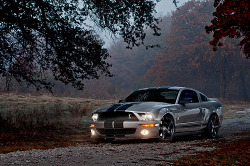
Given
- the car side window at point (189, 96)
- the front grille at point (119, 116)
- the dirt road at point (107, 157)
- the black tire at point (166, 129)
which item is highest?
the car side window at point (189, 96)

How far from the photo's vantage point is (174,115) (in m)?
10.9

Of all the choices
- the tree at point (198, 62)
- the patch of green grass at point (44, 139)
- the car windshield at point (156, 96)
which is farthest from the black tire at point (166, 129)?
the tree at point (198, 62)

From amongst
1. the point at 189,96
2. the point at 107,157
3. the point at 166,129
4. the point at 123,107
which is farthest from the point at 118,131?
the point at 189,96

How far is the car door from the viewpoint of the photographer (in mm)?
11212

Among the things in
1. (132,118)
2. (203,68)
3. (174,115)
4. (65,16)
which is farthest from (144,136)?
(203,68)

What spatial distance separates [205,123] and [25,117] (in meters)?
7.28

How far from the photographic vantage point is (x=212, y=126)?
12.6 meters

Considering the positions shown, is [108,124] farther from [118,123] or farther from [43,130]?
[43,130]

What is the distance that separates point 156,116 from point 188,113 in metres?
1.73

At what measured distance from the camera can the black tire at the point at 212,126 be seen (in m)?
12.4

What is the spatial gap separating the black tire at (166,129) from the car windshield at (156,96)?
0.77 meters

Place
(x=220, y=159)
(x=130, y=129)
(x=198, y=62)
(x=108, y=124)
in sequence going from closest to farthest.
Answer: (x=220, y=159)
(x=130, y=129)
(x=108, y=124)
(x=198, y=62)

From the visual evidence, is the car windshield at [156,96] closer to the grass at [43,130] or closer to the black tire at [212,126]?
the black tire at [212,126]

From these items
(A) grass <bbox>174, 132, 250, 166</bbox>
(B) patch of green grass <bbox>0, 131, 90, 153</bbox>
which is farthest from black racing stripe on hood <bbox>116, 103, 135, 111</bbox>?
(A) grass <bbox>174, 132, 250, 166</bbox>
